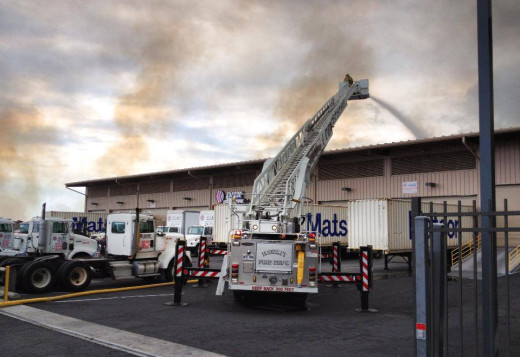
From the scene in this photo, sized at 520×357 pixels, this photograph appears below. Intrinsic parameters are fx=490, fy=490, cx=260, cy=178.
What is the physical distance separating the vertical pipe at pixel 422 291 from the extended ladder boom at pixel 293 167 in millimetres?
8811

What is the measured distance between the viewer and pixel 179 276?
13352 mm

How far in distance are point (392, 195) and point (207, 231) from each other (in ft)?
48.0

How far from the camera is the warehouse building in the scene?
3000 cm

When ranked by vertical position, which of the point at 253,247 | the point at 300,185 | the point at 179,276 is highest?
the point at 300,185

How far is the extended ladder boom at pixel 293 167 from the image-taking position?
14.5 meters

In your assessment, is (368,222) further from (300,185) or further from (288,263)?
(288,263)

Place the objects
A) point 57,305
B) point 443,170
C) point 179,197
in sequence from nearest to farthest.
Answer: point 57,305 < point 443,170 < point 179,197

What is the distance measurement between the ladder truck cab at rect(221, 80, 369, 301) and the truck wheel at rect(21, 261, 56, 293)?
20.1ft

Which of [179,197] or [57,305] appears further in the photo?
[179,197]

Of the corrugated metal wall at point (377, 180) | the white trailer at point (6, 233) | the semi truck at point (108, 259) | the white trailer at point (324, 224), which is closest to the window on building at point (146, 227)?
the semi truck at point (108, 259)

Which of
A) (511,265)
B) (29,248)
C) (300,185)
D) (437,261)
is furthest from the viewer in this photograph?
(511,265)

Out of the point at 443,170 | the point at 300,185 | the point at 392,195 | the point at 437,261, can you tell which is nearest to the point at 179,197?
the point at 392,195

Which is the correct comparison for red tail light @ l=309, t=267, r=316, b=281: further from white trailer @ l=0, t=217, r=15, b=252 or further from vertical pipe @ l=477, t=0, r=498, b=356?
white trailer @ l=0, t=217, r=15, b=252

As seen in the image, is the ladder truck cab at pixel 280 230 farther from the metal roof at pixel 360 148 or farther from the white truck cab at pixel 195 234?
the white truck cab at pixel 195 234
